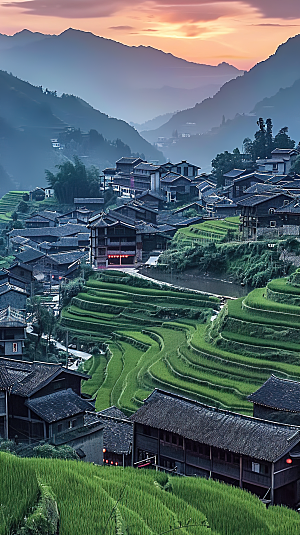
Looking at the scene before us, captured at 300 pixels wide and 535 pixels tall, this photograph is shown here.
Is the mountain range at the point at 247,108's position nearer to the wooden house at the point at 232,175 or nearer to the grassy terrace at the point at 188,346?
the wooden house at the point at 232,175

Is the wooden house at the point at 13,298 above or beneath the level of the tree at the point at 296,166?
beneath

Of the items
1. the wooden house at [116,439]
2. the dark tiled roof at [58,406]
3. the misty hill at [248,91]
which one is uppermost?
the misty hill at [248,91]

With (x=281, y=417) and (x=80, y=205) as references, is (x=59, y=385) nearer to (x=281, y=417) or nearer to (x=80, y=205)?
(x=281, y=417)

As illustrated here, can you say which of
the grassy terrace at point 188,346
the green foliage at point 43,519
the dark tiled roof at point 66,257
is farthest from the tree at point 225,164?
the green foliage at point 43,519

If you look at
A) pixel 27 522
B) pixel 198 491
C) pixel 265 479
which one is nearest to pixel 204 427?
pixel 265 479

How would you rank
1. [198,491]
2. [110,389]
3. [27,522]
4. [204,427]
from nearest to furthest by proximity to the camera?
[27,522], [198,491], [204,427], [110,389]

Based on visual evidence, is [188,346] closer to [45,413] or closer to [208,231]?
[45,413]
